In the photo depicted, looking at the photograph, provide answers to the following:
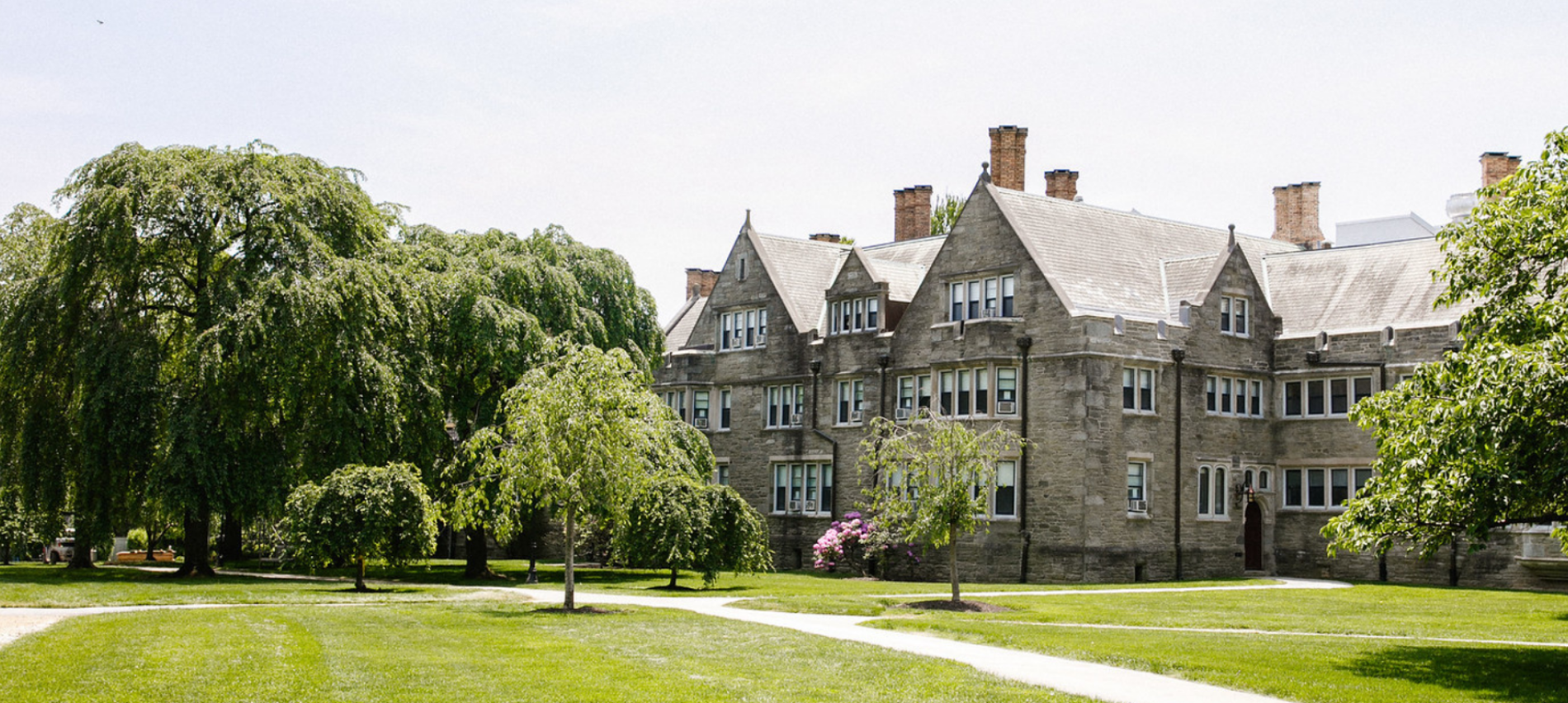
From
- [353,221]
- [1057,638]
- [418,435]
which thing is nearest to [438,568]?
[418,435]

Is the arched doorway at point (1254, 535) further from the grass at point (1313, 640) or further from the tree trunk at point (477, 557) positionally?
the tree trunk at point (477, 557)

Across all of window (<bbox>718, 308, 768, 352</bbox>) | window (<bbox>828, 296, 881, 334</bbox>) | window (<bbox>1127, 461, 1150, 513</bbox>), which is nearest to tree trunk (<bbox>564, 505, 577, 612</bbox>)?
window (<bbox>1127, 461, 1150, 513</bbox>)

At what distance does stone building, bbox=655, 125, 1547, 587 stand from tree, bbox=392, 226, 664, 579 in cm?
683

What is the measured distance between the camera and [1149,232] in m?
48.2

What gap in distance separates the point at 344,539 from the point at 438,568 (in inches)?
549

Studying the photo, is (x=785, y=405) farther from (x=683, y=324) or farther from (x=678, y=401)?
(x=683, y=324)

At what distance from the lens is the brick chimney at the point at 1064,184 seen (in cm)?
5109

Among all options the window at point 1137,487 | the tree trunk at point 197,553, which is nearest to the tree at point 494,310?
the tree trunk at point 197,553

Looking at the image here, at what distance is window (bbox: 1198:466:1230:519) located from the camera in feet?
143

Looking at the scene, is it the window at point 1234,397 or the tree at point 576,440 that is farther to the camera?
the window at point 1234,397

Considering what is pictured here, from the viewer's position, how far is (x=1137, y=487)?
42.0 m

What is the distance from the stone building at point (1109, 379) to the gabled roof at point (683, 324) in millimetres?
9103

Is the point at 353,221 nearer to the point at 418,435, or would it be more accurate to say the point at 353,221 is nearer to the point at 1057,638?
the point at 418,435

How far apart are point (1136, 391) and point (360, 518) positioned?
2098cm
